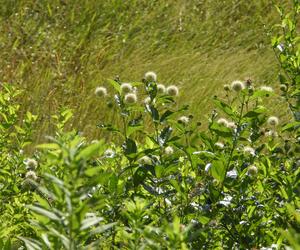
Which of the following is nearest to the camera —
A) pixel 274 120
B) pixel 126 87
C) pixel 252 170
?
pixel 252 170

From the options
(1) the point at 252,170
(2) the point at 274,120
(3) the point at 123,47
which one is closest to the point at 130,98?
(1) the point at 252,170

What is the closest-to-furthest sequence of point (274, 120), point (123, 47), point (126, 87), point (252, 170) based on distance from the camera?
point (252, 170), point (126, 87), point (274, 120), point (123, 47)

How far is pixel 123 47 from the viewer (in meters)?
10.8

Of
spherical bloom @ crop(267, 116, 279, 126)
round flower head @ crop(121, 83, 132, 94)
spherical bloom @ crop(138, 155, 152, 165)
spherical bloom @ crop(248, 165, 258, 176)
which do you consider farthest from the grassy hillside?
spherical bloom @ crop(248, 165, 258, 176)

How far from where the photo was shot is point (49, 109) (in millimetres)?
8305

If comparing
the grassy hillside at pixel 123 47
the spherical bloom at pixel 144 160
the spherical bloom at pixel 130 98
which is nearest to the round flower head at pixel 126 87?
the spherical bloom at pixel 130 98

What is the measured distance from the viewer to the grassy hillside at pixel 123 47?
9.06 meters

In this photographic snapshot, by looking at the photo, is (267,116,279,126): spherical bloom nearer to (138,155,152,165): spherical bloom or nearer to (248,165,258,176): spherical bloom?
(248,165,258,176): spherical bloom

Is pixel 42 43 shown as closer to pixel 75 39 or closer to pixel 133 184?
pixel 75 39

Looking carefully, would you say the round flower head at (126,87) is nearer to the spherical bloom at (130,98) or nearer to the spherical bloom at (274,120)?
the spherical bloom at (130,98)

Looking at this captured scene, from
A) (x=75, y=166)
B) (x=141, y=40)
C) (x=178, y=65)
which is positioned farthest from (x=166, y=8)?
(x=75, y=166)

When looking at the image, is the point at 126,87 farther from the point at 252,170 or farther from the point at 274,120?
the point at 274,120

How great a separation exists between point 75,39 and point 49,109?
288cm

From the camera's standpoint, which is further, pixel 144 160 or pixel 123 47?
pixel 123 47
